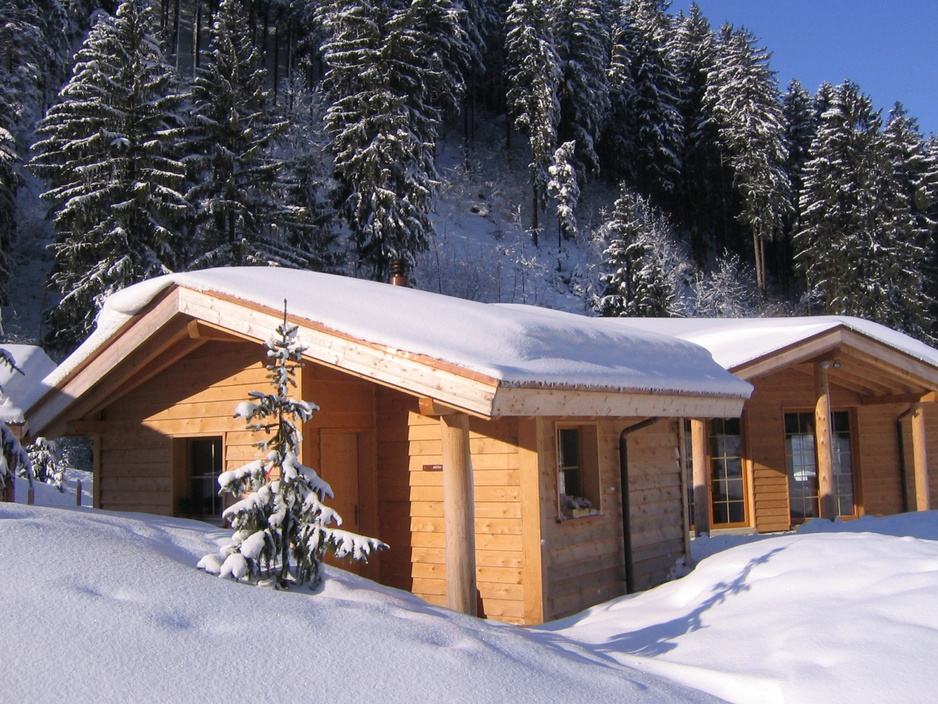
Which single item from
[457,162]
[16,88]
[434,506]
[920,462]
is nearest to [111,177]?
[16,88]

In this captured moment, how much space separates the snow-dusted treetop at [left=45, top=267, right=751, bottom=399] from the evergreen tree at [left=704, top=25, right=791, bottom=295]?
3369 cm

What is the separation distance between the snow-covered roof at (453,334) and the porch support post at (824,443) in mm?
4290

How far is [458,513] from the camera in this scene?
627cm

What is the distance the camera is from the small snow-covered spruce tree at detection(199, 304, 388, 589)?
4.25 meters

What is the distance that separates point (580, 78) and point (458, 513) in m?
37.9

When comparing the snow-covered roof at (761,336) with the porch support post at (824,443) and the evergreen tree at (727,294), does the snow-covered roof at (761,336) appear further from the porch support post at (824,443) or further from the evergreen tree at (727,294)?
the evergreen tree at (727,294)

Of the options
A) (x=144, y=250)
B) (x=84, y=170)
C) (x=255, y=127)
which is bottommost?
(x=144, y=250)

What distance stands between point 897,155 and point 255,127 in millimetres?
30715

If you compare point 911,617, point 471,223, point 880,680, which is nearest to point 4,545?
point 880,680

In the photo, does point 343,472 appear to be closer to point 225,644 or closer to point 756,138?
point 225,644

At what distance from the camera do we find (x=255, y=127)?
23.3m

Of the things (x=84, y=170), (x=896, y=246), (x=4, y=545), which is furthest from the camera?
(x=896, y=246)

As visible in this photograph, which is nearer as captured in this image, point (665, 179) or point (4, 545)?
point (4, 545)

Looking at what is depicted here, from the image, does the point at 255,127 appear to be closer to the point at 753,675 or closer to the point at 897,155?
the point at 753,675
